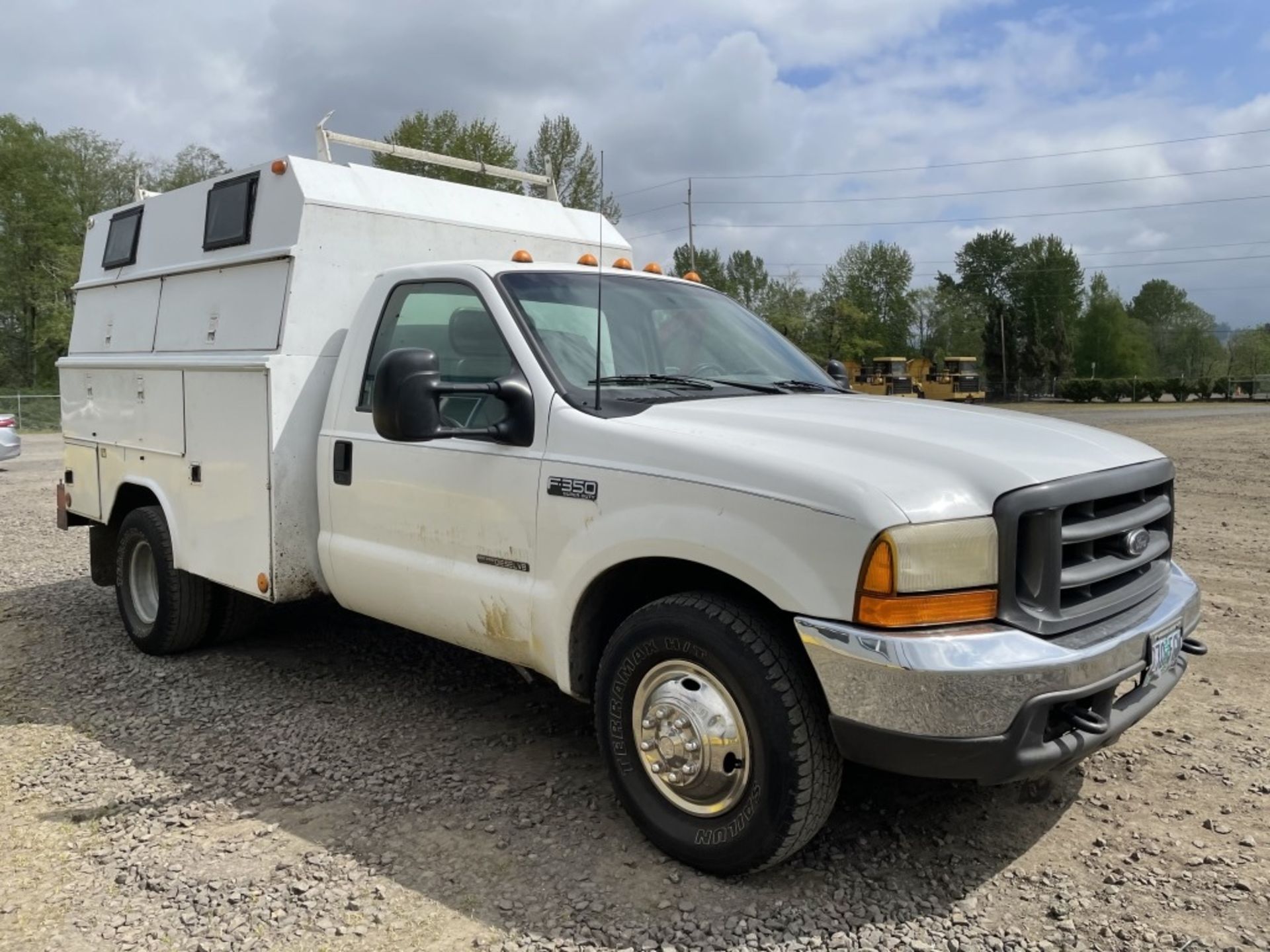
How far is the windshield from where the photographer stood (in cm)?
379

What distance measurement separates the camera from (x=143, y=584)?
5.86 meters

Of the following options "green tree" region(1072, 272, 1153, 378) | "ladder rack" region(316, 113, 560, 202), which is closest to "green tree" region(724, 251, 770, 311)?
"green tree" region(1072, 272, 1153, 378)

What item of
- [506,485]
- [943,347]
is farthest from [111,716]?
[943,347]

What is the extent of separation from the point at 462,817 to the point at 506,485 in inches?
48.4

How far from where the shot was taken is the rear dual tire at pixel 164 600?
541cm

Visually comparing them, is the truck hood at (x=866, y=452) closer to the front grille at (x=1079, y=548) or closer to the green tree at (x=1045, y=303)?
the front grille at (x=1079, y=548)

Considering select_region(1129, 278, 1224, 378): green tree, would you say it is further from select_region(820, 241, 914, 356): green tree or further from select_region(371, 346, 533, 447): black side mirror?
select_region(371, 346, 533, 447): black side mirror

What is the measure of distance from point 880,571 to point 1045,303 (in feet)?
306

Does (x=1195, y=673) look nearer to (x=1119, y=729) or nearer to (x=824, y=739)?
(x=1119, y=729)

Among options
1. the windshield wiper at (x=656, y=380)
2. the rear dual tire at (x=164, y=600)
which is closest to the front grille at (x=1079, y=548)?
the windshield wiper at (x=656, y=380)

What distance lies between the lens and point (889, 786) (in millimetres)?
3848

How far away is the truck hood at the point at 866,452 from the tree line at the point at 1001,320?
63960mm

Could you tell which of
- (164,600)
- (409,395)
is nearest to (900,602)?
(409,395)

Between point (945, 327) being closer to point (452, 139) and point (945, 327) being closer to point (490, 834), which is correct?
point (452, 139)
